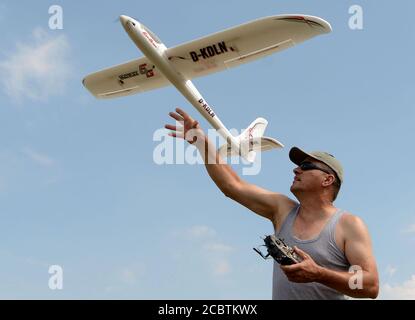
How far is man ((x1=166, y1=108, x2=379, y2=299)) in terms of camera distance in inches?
112

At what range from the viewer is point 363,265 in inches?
117

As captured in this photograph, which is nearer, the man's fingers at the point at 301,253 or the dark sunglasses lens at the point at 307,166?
the man's fingers at the point at 301,253

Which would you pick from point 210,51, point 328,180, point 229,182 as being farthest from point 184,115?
point 210,51

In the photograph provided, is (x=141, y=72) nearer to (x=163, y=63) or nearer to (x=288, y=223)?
(x=163, y=63)

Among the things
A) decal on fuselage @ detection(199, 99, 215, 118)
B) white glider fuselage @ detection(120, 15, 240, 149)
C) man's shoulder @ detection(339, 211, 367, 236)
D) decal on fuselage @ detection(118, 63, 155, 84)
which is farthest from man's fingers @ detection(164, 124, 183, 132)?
decal on fuselage @ detection(118, 63, 155, 84)

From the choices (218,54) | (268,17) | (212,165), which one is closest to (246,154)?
(218,54)

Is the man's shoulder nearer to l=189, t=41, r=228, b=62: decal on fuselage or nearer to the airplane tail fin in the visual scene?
l=189, t=41, r=228, b=62: decal on fuselage

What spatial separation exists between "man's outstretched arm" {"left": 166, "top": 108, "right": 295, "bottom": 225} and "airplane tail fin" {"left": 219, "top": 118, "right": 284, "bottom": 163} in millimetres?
19845

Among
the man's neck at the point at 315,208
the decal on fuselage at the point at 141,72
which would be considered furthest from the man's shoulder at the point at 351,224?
the decal on fuselage at the point at 141,72

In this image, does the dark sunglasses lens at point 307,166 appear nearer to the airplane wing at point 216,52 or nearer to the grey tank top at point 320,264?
the grey tank top at point 320,264

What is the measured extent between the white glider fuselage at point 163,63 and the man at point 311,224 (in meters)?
15.7

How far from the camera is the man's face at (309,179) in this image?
3.42 metres

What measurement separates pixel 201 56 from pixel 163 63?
176 centimetres
